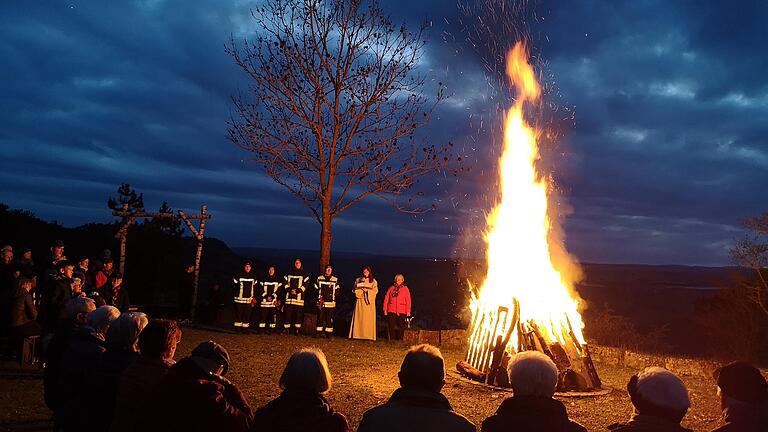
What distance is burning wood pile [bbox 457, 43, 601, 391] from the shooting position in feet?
32.9

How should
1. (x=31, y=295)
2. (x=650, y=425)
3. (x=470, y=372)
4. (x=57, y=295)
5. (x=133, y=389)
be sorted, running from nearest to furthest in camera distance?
(x=650, y=425) < (x=133, y=389) < (x=57, y=295) < (x=31, y=295) < (x=470, y=372)

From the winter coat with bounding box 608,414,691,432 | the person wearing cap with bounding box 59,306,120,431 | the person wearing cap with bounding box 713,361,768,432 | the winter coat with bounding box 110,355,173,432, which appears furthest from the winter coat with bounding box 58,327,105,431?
Answer: the person wearing cap with bounding box 713,361,768,432

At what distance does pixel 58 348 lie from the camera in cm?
525

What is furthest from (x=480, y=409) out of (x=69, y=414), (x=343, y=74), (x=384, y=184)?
(x=343, y=74)

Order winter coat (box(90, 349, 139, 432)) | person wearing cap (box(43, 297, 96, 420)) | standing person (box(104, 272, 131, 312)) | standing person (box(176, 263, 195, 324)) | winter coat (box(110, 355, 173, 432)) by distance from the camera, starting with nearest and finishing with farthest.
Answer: winter coat (box(110, 355, 173, 432)), winter coat (box(90, 349, 139, 432)), person wearing cap (box(43, 297, 96, 420)), standing person (box(104, 272, 131, 312)), standing person (box(176, 263, 195, 324))

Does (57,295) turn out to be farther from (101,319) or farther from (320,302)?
(320,302)

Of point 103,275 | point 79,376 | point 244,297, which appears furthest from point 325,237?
point 79,376

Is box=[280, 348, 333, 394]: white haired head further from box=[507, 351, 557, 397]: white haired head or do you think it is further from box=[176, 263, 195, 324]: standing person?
box=[176, 263, 195, 324]: standing person

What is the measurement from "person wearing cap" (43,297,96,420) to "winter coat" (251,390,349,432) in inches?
82.4

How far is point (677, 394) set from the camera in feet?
10.7

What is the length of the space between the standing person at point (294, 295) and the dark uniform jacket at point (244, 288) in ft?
2.86

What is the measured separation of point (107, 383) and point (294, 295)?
36.1 ft

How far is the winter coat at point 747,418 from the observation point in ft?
11.7

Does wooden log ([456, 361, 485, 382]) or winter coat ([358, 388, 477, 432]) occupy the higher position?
winter coat ([358, 388, 477, 432])
